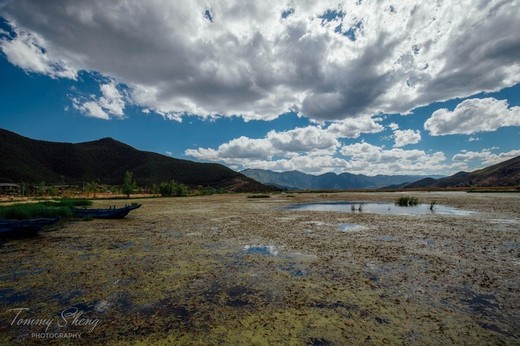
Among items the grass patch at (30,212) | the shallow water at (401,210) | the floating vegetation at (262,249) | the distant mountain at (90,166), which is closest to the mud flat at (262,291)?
the floating vegetation at (262,249)

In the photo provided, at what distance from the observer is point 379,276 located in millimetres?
10227

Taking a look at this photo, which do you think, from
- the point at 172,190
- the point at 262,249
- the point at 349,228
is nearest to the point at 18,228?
the point at 262,249

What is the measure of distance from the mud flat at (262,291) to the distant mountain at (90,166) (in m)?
145

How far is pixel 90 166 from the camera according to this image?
171875 millimetres

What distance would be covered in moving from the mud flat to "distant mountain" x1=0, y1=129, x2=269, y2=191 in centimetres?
14505

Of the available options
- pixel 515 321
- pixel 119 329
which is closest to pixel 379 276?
pixel 515 321

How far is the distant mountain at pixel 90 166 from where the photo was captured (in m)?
135

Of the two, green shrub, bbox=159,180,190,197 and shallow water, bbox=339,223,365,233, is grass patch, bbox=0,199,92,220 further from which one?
green shrub, bbox=159,180,190,197

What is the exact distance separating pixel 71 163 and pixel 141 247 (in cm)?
18739

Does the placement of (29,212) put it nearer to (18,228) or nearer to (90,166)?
(18,228)

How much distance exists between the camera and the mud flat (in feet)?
20.5

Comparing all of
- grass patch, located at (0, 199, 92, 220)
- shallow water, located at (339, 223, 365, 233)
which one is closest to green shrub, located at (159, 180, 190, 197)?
grass patch, located at (0, 199, 92, 220)

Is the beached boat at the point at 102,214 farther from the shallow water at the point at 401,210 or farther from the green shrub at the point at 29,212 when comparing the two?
the shallow water at the point at 401,210

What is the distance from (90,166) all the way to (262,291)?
195600 mm
